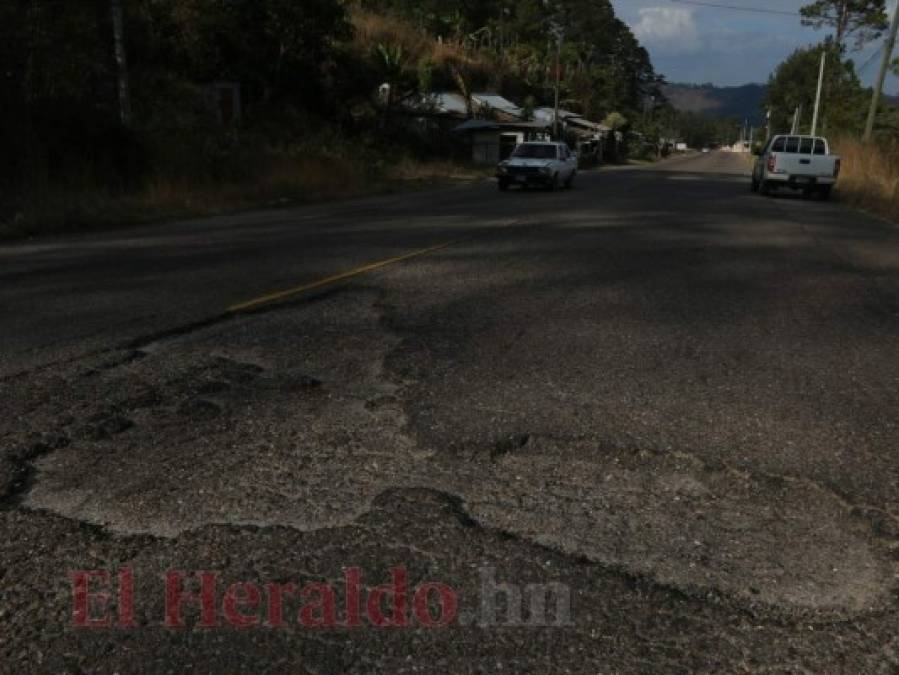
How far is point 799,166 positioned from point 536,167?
7824mm

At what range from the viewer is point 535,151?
25.5 metres

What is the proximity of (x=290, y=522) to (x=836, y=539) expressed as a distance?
6.44 ft

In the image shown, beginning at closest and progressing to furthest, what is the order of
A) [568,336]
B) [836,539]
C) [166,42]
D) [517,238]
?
[836,539] → [568,336] → [517,238] → [166,42]

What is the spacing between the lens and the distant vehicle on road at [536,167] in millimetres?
24109

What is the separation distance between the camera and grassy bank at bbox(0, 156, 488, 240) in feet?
45.2

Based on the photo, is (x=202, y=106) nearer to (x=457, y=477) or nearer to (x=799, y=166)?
(x=799, y=166)

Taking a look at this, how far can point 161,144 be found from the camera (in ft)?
68.2

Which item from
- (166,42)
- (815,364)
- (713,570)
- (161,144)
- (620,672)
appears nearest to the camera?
(620,672)

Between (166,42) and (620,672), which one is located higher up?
(166,42)

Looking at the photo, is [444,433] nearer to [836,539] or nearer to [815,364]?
[836,539]

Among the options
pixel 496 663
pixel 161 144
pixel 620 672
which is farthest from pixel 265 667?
pixel 161 144

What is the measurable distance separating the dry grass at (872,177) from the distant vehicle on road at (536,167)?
8611 mm

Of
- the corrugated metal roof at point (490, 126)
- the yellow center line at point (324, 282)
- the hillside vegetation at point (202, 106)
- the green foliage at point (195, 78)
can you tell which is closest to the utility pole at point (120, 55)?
the hillside vegetation at point (202, 106)

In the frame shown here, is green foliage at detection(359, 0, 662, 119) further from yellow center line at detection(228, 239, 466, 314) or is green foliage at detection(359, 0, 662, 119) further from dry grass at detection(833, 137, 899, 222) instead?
yellow center line at detection(228, 239, 466, 314)
